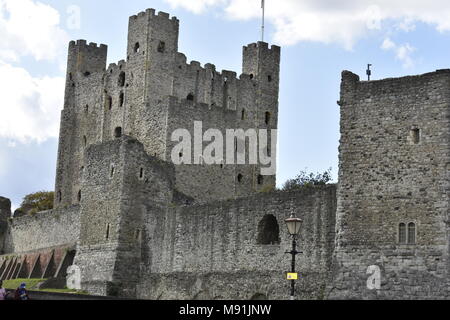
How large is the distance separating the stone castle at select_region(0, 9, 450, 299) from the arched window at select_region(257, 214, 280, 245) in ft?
0.18

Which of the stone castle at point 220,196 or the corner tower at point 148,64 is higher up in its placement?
the corner tower at point 148,64

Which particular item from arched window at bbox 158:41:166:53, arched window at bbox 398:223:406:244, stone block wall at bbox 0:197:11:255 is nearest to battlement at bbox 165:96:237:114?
arched window at bbox 158:41:166:53

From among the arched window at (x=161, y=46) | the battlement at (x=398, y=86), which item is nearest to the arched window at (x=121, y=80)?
the arched window at (x=161, y=46)

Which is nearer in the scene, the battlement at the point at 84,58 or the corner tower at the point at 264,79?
the corner tower at the point at 264,79

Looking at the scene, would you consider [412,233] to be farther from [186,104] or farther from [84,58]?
[84,58]

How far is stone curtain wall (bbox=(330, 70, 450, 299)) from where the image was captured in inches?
1323

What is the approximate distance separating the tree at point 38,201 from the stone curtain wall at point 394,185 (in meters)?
49.8

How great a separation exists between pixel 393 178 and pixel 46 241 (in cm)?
3181

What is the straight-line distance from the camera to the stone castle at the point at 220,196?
34.2 meters

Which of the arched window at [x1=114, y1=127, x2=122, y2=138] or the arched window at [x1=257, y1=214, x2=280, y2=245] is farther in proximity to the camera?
the arched window at [x1=114, y1=127, x2=122, y2=138]

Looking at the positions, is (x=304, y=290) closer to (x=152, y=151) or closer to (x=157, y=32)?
(x=152, y=151)

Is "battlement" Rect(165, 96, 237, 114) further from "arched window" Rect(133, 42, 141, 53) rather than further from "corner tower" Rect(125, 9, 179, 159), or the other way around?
"arched window" Rect(133, 42, 141, 53)

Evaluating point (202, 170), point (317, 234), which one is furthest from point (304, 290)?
point (202, 170)

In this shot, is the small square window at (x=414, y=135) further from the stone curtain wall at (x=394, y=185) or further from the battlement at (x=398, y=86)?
the battlement at (x=398, y=86)
